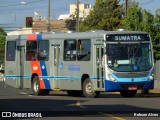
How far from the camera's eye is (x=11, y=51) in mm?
33094

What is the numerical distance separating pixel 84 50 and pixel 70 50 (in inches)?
41.8

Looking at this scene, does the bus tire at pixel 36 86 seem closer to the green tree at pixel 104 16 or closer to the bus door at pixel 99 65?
the bus door at pixel 99 65

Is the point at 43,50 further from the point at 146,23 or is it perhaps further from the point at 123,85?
the point at 146,23

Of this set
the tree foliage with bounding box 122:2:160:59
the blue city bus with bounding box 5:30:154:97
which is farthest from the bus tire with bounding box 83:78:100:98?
the tree foliage with bounding box 122:2:160:59

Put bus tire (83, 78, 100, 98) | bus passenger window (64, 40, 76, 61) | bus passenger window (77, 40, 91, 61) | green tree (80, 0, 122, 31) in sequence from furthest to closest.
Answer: green tree (80, 0, 122, 31) < bus passenger window (64, 40, 76, 61) < bus passenger window (77, 40, 91, 61) < bus tire (83, 78, 100, 98)

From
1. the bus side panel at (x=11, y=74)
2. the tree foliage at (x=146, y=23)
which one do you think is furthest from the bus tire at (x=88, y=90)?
the tree foliage at (x=146, y=23)

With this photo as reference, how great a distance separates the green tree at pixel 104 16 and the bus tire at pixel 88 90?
34.3m

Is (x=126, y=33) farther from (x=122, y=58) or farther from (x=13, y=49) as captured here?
(x=13, y=49)

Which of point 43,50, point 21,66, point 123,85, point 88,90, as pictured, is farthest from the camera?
point 21,66

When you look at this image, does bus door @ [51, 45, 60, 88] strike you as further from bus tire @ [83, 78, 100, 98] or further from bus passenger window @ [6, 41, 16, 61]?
bus passenger window @ [6, 41, 16, 61]

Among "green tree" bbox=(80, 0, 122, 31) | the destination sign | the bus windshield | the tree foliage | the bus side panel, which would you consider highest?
"green tree" bbox=(80, 0, 122, 31)

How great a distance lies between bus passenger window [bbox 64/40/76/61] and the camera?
29.0m

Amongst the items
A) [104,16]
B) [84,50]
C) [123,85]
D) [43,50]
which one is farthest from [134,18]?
[104,16]

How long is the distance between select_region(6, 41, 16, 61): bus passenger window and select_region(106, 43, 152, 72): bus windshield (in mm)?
7804
